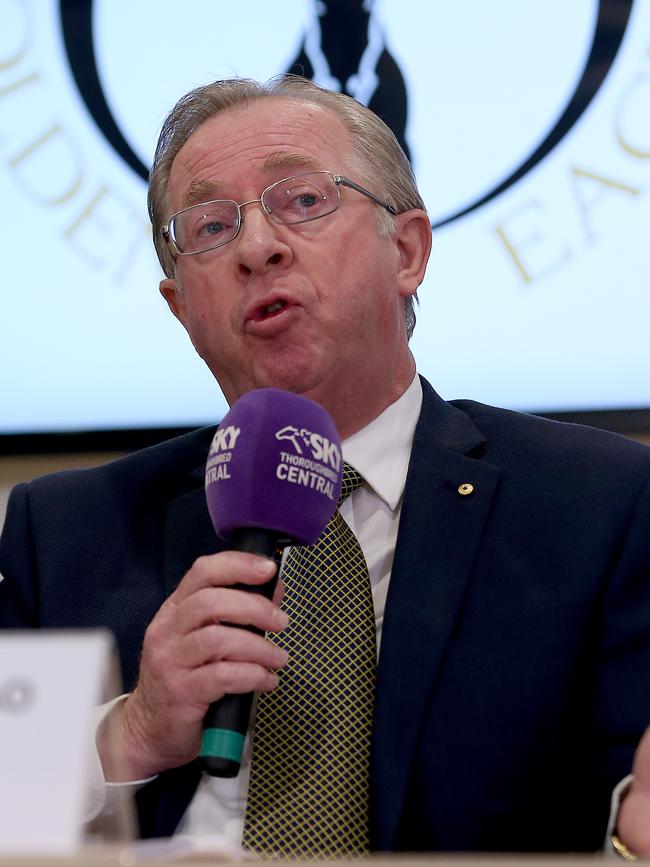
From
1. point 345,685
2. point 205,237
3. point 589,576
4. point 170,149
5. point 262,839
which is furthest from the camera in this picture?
point 170,149

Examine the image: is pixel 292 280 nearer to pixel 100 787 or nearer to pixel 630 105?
pixel 100 787

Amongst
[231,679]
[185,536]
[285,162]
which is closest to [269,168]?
[285,162]

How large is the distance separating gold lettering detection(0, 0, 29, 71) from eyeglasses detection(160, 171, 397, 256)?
949 millimetres

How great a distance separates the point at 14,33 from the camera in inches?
106

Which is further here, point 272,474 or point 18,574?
point 18,574

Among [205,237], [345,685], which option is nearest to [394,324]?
[205,237]

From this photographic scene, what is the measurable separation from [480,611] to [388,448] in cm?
39

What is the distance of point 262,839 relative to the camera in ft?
4.83

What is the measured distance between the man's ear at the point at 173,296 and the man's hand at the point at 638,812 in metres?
1.34

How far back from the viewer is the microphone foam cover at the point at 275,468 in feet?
4.38

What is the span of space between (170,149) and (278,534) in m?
1.09

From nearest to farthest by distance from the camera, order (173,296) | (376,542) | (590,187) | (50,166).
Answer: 1. (376,542)
2. (173,296)
3. (590,187)
4. (50,166)

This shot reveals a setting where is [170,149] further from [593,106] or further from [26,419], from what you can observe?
[593,106]

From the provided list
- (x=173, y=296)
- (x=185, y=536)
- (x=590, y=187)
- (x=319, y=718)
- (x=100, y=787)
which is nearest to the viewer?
(x=100, y=787)
